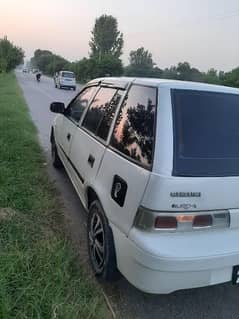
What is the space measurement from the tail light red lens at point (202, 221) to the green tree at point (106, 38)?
72896 millimetres

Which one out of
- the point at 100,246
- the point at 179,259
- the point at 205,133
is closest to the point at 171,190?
the point at 179,259

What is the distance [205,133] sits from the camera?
8.15 ft

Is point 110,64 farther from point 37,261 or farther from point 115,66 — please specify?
point 37,261

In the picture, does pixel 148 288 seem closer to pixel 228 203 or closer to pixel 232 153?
pixel 228 203

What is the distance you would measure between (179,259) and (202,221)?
0.30 m

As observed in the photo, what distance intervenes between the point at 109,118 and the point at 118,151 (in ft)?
1.79

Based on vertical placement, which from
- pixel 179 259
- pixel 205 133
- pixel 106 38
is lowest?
pixel 179 259

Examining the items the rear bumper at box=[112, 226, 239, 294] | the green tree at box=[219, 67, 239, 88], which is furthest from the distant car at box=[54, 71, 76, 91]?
the rear bumper at box=[112, 226, 239, 294]

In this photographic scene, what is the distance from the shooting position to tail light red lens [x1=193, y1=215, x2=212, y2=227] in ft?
7.50

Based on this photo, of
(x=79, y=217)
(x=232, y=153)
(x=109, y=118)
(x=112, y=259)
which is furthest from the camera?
(x=79, y=217)

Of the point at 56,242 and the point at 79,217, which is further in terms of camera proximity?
the point at 79,217

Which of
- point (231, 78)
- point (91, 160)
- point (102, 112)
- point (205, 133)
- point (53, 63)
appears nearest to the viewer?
point (205, 133)

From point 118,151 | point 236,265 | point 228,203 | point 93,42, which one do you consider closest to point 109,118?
point 118,151

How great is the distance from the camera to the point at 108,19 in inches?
2911
